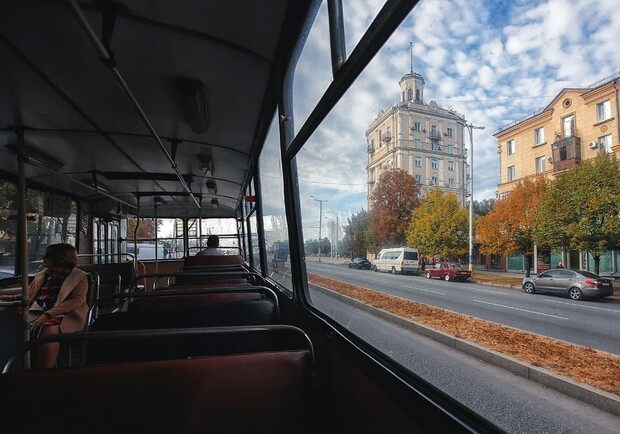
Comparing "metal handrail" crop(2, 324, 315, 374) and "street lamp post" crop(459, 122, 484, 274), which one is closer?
"street lamp post" crop(459, 122, 484, 274)

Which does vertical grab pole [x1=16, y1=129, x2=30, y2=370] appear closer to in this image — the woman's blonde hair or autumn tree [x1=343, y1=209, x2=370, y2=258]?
the woman's blonde hair

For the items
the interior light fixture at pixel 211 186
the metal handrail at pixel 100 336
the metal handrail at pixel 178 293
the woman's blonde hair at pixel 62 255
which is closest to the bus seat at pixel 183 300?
the metal handrail at pixel 178 293

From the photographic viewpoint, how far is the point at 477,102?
110 cm

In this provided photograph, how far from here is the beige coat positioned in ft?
11.4

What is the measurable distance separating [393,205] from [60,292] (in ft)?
10.9

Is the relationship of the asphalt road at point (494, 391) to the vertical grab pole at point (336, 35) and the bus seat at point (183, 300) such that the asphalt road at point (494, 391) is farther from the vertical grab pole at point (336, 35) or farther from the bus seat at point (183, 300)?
the bus seat at point (183, 300)

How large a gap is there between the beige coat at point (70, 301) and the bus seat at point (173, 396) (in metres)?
2.36

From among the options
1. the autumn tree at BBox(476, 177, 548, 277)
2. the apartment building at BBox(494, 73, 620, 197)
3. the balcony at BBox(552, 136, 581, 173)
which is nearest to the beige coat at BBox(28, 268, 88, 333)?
the autumn tree at BBox(476, 177, 548, 277)

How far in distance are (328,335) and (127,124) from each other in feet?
11.0

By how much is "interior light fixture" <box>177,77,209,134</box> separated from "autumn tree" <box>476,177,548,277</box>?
288cm

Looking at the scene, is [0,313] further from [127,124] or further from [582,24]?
[582,24]

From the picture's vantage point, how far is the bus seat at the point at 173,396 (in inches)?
54.3

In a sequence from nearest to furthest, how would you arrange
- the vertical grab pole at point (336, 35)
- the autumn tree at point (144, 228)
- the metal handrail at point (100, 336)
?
the metal handrail at point (100, 336)
the vertical grab pole at point (336, 35)
the autumn tree at point (144, 228)

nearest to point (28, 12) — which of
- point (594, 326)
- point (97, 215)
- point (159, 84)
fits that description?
point (159, 84)
